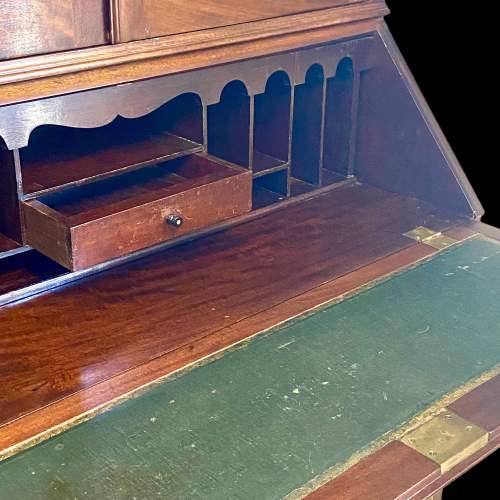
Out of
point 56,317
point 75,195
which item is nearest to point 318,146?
point 75,195

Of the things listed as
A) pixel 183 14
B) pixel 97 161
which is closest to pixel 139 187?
pixel 97 161

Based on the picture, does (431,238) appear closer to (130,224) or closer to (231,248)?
(231,248)

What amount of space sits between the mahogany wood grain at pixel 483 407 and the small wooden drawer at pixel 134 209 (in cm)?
55

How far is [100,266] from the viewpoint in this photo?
1628 millimetres

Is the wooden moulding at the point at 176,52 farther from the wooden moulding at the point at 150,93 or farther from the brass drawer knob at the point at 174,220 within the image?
the brass drawer knob at the point at 174,220

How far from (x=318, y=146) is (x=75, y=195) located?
1.91 feet

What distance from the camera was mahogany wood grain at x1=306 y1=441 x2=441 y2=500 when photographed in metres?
1.09

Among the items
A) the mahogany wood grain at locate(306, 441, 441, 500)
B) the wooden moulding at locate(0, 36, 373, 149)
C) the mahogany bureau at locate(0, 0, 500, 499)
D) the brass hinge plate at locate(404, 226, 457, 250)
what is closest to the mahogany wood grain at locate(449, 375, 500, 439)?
the mahogany bureau at locate(0, 0, 500, 499)

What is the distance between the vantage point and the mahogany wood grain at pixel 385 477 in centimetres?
109

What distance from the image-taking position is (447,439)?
120cm

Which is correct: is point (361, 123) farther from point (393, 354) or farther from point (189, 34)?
point (393, 354)

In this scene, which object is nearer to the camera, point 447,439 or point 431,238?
point 447,439

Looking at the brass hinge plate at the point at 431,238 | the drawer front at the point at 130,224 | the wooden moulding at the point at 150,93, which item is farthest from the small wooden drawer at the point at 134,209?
the brass hinge plate at the point at 431,238

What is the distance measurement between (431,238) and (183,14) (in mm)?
675
